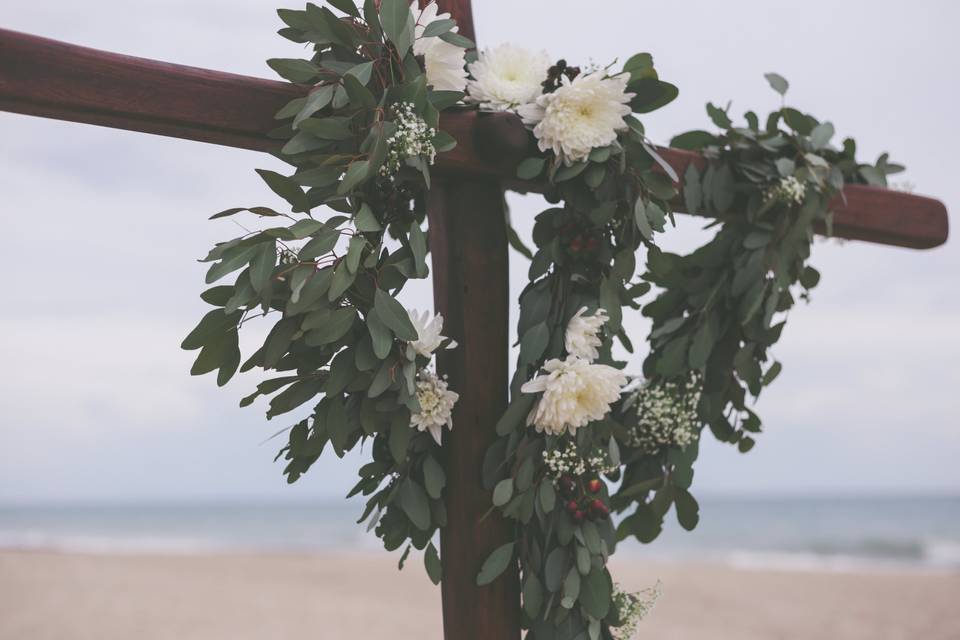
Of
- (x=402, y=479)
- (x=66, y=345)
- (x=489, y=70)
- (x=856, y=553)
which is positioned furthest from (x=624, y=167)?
(x=856, y=553)

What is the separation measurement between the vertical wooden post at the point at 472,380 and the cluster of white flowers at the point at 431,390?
63 mm

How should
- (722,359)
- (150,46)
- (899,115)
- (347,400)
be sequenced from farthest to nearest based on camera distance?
1. (899,115)
2. (150,46)
3. (722,359)
4. (347,400)

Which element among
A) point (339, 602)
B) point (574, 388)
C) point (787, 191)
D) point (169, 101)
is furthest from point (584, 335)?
point (339, 602)

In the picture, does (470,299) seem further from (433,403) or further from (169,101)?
(169,101)

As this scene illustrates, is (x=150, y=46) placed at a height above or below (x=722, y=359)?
above

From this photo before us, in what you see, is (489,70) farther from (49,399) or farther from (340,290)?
(49,399)

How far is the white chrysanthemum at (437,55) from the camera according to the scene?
4.22ft

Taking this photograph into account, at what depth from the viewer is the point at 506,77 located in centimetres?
141

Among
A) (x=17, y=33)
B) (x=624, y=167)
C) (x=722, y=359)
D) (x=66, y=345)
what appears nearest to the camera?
(x=17, y=33)

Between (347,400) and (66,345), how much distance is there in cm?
476

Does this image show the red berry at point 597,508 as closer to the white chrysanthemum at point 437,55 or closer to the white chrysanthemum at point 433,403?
the white chrysanthemum at point 433,403

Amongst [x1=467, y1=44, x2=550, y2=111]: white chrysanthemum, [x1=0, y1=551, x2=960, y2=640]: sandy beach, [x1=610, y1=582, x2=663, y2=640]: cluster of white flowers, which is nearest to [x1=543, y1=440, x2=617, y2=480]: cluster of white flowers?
[x1=610, y1=582, x2=663, y2=640]: cluster of white flowers

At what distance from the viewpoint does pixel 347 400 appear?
1248mm

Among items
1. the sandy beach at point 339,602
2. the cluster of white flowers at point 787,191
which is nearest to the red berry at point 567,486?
the cluster of white flowers at point 787,191
